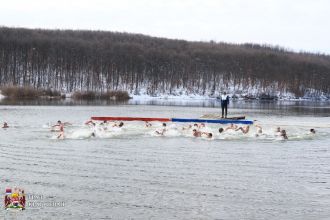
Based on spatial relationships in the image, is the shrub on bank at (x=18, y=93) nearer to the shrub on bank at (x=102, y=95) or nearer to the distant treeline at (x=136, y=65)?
the shrub on bank at (x=102, y=95)

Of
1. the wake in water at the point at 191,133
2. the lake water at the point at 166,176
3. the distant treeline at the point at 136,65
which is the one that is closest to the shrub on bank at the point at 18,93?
the distant treeline at the point at 136,65

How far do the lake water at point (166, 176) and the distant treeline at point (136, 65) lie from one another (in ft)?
320

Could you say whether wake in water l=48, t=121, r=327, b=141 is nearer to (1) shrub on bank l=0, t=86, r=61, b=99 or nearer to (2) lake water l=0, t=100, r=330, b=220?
(2) lake water l=0, t=100, r=330, b=220

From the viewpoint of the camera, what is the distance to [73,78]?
128m

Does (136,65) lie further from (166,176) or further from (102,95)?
(166,176)

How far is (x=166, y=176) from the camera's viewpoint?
15883 mm

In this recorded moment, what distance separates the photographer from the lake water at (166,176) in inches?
474

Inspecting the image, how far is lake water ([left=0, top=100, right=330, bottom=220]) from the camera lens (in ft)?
39.5

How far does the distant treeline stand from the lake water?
97.6 metres

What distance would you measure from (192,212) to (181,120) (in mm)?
22132

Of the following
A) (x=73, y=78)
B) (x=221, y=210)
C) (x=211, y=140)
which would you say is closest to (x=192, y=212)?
(x=221, y=210)

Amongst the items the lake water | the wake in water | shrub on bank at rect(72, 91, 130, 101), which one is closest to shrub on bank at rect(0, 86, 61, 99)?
shrub on bank at rect(72, 91, 130, 101)

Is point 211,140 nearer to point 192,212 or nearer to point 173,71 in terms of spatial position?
point 192,212

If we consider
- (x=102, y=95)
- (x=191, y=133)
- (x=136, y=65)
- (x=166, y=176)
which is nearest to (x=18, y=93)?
(x=102, y=95)
